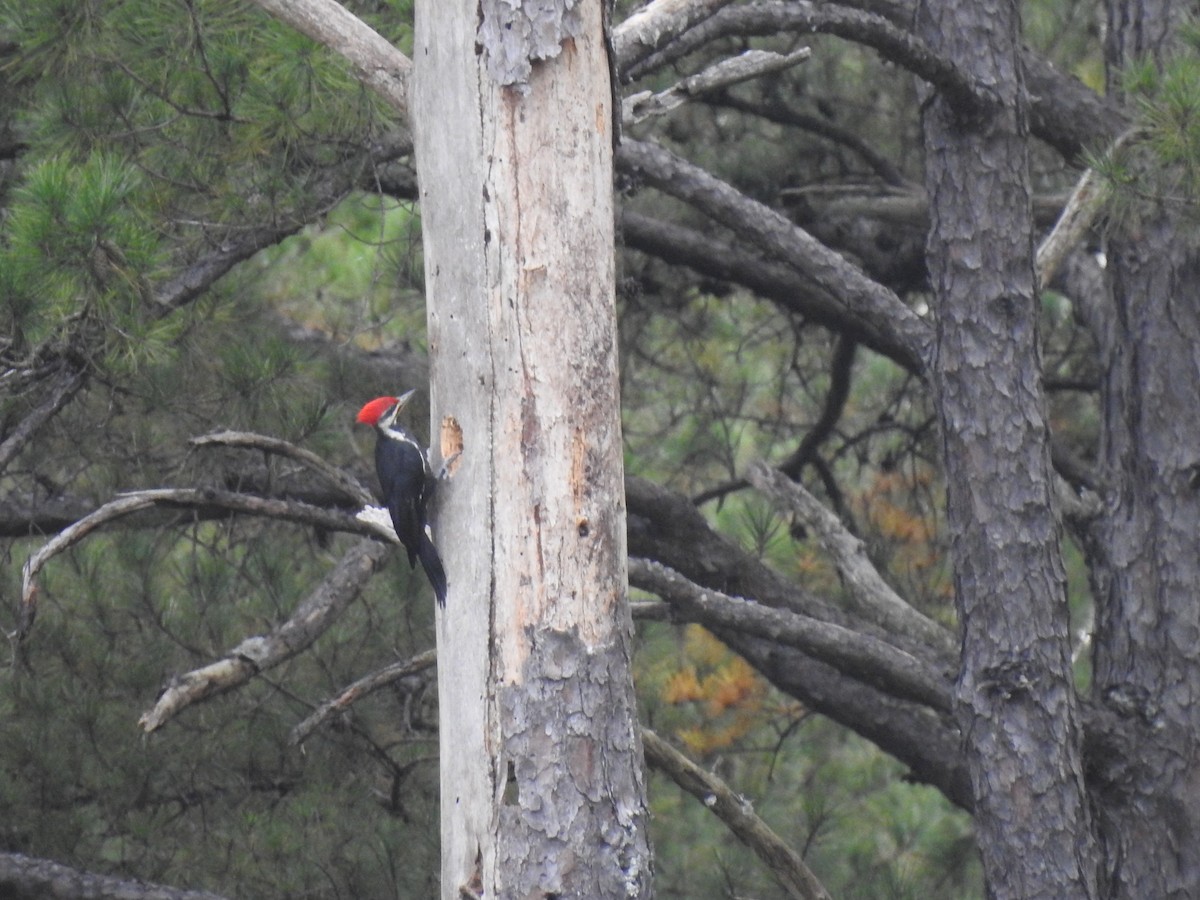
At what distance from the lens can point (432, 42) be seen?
2.55 metres

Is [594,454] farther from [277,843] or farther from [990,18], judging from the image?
[277,843]

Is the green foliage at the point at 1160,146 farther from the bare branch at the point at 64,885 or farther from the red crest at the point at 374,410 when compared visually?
the bare branch at the point at 64,885

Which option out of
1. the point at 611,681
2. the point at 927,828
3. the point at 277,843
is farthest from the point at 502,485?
the point at 927,828

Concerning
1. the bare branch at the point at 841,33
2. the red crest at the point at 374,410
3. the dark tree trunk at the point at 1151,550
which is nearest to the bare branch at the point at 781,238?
the bare branch at the point at 841,33

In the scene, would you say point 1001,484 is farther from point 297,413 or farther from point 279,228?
point 279,228

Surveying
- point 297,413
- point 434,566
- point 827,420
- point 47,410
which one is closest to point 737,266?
point 827,420

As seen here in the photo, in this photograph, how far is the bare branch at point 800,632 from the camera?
11.4 feet

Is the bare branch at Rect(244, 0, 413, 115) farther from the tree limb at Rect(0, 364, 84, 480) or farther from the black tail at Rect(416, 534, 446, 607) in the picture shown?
the tree limb at Rect(0, 364, 84, 480)

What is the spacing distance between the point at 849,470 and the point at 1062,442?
1.41 meters

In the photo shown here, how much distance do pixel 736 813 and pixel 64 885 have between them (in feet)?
5.69

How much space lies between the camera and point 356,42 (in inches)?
110

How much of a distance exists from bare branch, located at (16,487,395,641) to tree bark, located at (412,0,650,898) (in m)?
0.84

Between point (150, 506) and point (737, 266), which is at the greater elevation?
point (737, 266)

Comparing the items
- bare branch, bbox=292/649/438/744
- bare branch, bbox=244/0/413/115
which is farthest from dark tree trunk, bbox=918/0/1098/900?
bare branch, bbox=244/0/413/115
